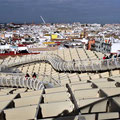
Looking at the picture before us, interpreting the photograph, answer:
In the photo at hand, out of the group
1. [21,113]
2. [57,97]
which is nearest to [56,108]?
[57,97]

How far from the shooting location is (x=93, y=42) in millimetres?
62531

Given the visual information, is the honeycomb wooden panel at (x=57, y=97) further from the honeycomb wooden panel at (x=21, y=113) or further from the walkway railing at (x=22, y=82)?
the walkway railing at (x=22, y=82)

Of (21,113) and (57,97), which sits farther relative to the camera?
(57,97)

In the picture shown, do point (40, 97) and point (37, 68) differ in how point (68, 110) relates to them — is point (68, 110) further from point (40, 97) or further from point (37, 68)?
point (37, 68)

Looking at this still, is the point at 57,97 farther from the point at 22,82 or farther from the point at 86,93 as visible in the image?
the point at 22,82

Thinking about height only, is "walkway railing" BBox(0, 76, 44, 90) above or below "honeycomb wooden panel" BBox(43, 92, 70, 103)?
below

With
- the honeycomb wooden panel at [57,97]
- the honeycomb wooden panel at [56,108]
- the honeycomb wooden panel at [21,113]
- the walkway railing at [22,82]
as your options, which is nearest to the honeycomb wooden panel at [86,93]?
the honeycomb wooden panel at [57,97]

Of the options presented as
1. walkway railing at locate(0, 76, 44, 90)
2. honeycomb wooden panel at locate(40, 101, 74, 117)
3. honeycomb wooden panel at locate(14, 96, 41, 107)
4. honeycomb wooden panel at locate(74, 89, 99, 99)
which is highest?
honeycomb wooden panel at locate(74, 89, 99, 99)

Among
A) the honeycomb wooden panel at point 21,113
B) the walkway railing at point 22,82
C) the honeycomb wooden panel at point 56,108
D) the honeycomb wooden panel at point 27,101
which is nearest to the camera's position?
the honeycomb wooden panel at point 21,113

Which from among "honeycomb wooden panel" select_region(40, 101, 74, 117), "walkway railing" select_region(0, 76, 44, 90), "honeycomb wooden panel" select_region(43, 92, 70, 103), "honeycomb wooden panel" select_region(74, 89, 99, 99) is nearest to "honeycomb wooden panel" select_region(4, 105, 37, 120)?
"honeycomb wooden panel" select_region(40, 101, 74, 117)

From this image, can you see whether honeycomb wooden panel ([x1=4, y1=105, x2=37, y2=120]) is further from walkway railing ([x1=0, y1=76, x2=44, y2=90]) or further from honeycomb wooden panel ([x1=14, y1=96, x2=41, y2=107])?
walkway railing ([x1=0, y1=76, x2=44, y2=90])

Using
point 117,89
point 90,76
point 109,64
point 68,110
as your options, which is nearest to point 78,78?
point 90,76

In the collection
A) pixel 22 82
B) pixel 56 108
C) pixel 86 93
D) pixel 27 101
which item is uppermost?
pixel 86 93

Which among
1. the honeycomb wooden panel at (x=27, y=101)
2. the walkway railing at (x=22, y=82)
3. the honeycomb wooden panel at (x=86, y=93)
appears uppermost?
the honeycomb wooden panel at (x=86, y=93)
